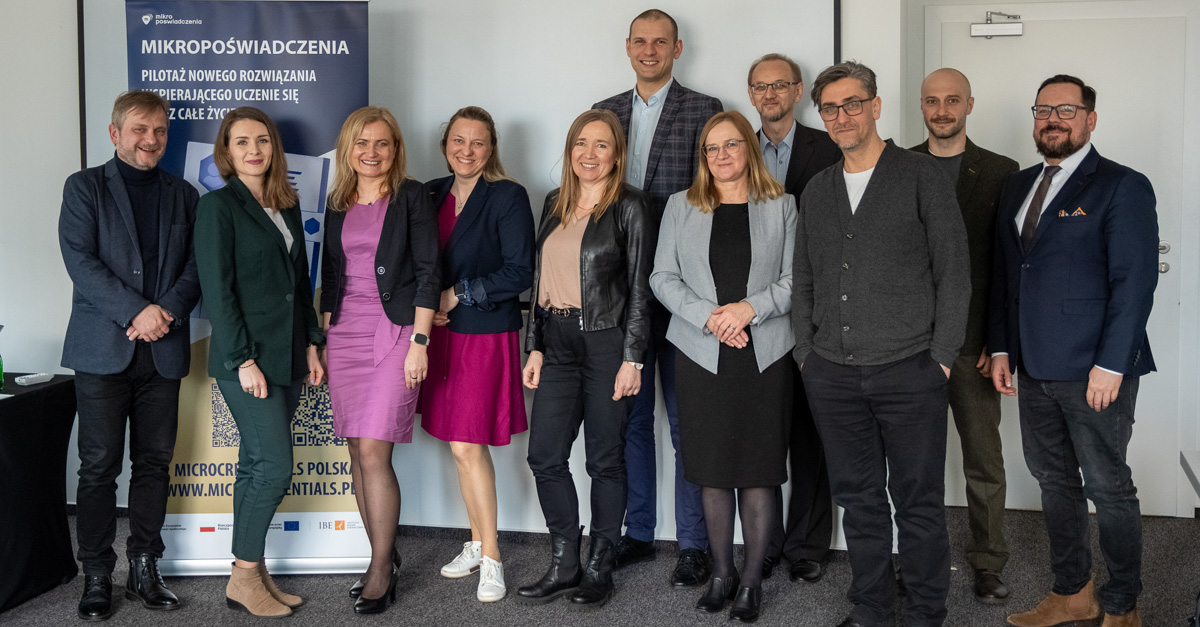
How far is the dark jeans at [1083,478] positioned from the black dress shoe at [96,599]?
315cm

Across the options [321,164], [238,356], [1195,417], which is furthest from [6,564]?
[1195,417]

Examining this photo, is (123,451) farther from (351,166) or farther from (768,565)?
(768,565)

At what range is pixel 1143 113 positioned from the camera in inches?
152

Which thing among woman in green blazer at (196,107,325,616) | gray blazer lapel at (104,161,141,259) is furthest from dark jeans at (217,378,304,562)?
gray blazer lapel at (104,161,141,259)

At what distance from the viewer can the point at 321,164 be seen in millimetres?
3439

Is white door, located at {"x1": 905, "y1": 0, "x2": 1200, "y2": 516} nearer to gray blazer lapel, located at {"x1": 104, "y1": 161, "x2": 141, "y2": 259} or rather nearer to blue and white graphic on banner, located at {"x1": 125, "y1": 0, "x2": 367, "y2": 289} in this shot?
blue and white graphic on banner, located at {"x1": 125, "y1": 0, "x2": 367, "y2": 289}

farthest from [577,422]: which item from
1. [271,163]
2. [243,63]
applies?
[243,63]

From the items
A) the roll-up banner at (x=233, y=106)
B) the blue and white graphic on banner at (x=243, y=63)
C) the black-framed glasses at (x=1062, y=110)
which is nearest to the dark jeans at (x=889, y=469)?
the black-framed glasses at (x=1062, y=110)

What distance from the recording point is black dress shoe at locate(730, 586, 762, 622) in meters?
2.88

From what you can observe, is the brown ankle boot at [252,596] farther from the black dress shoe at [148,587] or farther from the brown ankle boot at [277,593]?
the black dress shoe at [148,587]

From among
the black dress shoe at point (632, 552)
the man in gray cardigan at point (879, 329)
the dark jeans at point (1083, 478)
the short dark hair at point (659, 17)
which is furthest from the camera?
the black dress shoe at point (632, 552)

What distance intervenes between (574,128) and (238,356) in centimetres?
133

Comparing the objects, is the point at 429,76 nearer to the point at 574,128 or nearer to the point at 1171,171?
the point at 574,128

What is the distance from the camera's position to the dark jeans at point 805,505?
3295 mm
